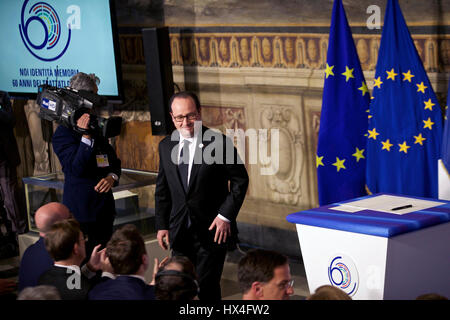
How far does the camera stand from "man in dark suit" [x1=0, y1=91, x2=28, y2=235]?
245 inches

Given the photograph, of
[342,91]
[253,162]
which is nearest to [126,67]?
[253,162]

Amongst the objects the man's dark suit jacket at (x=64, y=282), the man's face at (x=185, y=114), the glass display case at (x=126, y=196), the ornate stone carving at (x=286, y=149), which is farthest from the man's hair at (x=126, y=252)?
the ornate stone carving at (x=286, y=149)

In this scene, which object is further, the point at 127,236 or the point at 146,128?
the point at 146,128

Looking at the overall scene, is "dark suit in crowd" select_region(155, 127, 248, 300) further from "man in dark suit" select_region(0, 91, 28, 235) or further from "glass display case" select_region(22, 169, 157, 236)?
"man in dark suit" select_region(0, 91, 28, 235)

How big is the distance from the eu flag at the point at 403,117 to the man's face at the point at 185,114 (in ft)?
4.20

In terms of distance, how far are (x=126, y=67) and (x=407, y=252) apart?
406cm

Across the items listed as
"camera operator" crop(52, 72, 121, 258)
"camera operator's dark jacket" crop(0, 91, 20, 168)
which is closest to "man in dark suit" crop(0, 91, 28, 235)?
"camera operator's dark jacket" crop(0, 91, 20, 168)

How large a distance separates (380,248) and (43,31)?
4.79 m

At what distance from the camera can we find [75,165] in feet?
14.5

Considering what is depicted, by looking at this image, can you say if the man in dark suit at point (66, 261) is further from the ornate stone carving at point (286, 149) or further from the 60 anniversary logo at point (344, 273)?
the ornate stone carving at point (286, 149)

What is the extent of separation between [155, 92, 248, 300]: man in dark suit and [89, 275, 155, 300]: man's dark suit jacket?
A: 860 mm

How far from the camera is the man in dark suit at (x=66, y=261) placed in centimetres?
320
